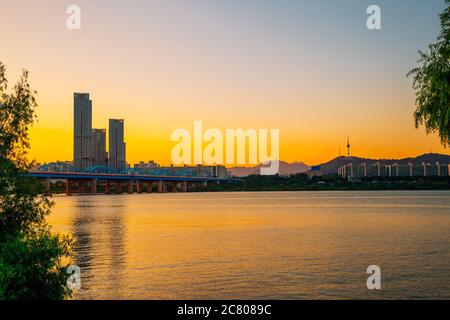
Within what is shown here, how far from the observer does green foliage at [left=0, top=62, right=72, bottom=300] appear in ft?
55.8

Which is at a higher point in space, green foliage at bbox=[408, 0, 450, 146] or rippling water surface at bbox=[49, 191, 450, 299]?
green foliage at bbox=[408, 0, 450, 146]

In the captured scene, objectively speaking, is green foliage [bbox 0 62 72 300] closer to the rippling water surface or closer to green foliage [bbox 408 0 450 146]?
the rippling water surface

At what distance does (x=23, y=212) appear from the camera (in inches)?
713

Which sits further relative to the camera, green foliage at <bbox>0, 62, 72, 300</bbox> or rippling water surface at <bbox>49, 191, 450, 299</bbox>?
rippling water surface at <bbox>49, 191, 450, 299</bbox>

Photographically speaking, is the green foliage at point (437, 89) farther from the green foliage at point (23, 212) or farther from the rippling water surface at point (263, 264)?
the green foliage at point (23, 212)

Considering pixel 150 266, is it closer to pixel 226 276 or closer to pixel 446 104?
pixel 226 276

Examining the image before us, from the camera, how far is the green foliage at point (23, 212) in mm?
17000

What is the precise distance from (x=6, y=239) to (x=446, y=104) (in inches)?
819

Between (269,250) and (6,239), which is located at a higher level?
(6,239)

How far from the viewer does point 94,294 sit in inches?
949

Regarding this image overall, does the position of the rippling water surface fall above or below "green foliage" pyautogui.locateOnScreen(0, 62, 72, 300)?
below

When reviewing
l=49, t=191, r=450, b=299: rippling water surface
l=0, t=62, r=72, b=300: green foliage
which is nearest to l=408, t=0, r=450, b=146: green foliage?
l=49, t=191, r=450, b=299: rippling water surface
